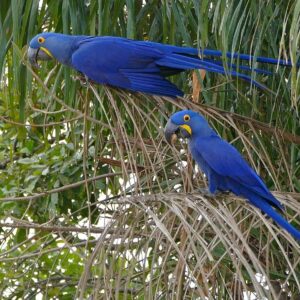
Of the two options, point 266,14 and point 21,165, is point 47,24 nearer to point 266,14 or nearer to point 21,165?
point 21,165

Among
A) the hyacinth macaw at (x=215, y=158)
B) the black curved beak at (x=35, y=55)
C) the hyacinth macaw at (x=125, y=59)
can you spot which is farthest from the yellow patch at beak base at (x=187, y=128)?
the black curved beak at (x=35, y=55)

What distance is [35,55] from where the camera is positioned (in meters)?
2.75

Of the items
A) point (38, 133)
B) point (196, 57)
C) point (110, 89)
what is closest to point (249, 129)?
point (196, 57)

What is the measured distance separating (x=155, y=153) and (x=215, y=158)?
7.3 inches

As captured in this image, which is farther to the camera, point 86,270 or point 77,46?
point 77,46

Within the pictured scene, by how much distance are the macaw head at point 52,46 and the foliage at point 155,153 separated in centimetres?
5

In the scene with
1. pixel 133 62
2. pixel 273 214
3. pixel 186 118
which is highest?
pixel 133 62

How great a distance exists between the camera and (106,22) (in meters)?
2.64

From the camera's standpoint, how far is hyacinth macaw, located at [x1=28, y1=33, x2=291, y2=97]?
2.53 m

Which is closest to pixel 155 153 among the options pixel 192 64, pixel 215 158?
pixel 215 158

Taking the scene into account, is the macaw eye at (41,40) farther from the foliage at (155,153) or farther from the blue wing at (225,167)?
the blue wing at (225,167)

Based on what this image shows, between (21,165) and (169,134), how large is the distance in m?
1.41

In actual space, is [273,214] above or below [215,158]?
below

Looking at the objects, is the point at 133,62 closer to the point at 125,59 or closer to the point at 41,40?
the point at 125,59
